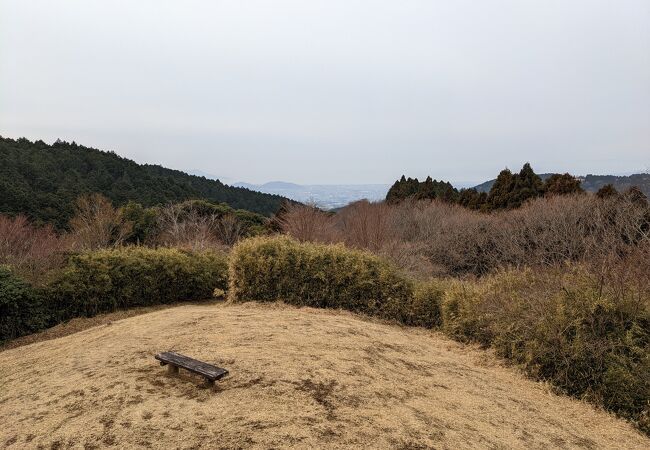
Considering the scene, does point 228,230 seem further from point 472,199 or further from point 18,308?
point 18,308

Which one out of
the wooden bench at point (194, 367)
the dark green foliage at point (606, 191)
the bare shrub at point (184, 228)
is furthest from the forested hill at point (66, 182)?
the dark green foliage at point (606, 191)

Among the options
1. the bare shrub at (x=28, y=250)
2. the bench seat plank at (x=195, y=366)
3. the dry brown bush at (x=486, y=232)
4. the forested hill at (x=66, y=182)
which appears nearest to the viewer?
the bench seat plank at (x=195, y=366)

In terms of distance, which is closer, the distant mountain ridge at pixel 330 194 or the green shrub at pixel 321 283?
the green shrub at pixel 321 283

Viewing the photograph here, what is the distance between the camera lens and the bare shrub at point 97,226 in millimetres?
20641

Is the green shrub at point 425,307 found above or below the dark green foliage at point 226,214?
below

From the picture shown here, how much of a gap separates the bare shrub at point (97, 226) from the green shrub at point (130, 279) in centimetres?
1120

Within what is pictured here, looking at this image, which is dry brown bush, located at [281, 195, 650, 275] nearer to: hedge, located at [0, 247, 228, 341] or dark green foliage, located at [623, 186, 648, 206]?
dark green foliage, located at [623, 186, 648, 206]

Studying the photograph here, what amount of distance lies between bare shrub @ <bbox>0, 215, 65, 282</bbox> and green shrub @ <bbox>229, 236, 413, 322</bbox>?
4.19 metres

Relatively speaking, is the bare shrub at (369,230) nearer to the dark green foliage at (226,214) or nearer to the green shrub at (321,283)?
the green shrub at (321,283)

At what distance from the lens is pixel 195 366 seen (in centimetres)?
384

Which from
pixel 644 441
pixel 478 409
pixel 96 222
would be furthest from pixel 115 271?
pixel 96 222

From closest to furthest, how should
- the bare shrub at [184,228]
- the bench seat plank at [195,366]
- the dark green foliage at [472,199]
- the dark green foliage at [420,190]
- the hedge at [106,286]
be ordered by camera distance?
the bench seat plank at [195,366] → the hedge at [106,286] → the bare shrub at [184,228] → the dark green foliage at [472,199] → the dark green foliage at [420,190]

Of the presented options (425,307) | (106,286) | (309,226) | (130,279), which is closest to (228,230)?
(309,226)

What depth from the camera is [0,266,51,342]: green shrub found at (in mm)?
7695
